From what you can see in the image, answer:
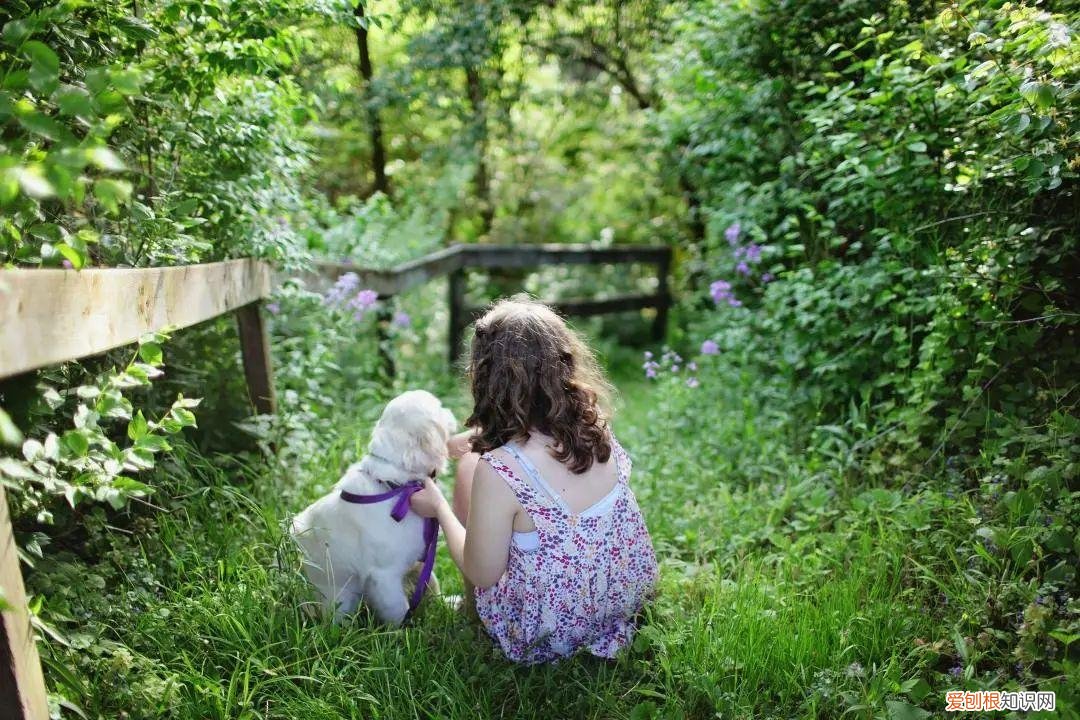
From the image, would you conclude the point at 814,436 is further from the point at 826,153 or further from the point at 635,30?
the point at 635,30

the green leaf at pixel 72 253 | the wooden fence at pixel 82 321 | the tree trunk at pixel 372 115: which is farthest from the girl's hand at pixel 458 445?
the tree trunk at pixel 372 115

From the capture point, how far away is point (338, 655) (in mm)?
2207

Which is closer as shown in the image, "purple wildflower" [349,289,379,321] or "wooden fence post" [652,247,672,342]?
"purple wildflower" [349,289,379,321]

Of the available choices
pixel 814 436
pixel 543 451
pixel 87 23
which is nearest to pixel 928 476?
pixel 814 436

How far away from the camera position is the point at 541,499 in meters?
2.30

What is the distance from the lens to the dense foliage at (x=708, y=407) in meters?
1.98

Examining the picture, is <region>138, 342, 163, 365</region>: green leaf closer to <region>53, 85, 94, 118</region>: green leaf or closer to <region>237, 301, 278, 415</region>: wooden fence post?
<region>53, 85, 94, 118</region>: green leaf

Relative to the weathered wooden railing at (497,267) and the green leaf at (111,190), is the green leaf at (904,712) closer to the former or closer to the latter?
the green leaf at (111,190)

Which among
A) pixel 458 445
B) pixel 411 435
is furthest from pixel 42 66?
pixel 458 445

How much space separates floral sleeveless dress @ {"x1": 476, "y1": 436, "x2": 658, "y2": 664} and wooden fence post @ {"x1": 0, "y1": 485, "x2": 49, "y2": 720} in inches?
45.4

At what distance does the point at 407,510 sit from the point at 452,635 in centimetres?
42

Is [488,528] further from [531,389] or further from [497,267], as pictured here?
[497,267]

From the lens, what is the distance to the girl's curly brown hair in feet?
7.62

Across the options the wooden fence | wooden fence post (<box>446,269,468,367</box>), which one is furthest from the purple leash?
wooden fence post (<box>446,269,468,367</box>)
